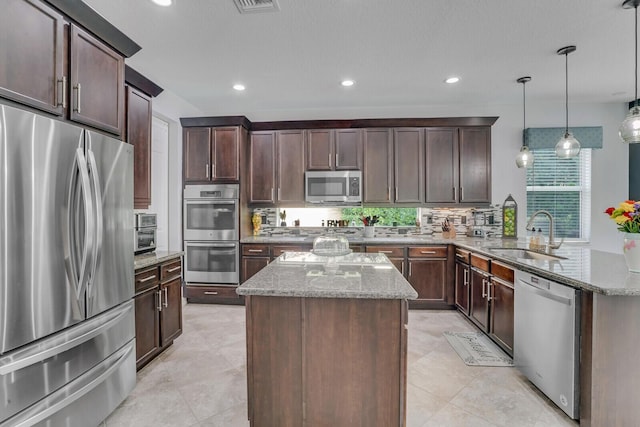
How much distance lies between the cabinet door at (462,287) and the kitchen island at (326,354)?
244 centimetres

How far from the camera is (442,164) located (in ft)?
14.4

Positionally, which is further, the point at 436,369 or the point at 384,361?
the point at 436,369

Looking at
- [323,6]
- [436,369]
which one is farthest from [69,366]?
[323,6]

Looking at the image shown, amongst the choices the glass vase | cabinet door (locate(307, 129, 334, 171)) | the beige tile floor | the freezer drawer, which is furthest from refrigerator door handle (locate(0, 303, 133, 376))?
the glass vase

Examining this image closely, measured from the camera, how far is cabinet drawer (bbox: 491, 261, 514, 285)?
8.90 feet

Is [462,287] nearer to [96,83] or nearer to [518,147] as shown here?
[518,147]

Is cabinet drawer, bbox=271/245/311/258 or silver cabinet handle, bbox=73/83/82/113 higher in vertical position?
silver cabinet handle, bbox=73/83/82/113

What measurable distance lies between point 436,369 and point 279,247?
95.3 inches

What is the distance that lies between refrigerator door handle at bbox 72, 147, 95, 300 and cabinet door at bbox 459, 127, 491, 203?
4284 millimetres

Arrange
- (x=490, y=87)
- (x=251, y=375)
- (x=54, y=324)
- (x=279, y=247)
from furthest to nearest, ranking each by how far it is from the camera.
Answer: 1. (x=279, y=247)
2. (x=490, y=87)
3. (x=251, y=375)
4. (x=54, y=324)

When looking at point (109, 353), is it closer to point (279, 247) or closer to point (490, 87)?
point (279, 247)

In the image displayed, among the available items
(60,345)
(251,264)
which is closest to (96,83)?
(60,345)

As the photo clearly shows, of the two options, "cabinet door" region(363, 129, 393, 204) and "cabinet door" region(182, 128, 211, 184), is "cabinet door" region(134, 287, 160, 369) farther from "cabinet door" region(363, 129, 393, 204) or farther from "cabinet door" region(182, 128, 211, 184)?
"cabinet door" region(363, 129, 393, 204)

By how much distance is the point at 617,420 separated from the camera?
5.91 ft
